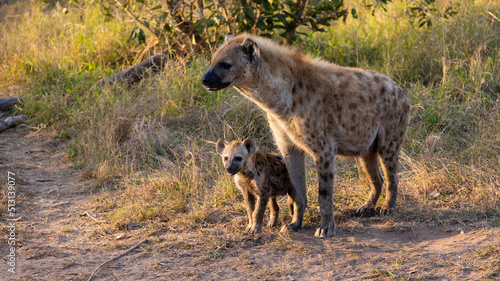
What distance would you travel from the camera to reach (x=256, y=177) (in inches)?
155

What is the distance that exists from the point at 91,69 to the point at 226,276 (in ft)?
15.5

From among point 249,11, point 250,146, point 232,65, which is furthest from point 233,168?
point 249,11

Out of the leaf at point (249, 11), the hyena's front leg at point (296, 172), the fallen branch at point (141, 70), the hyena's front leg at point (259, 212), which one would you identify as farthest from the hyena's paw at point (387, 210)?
the fallen branch at point (141, 70)

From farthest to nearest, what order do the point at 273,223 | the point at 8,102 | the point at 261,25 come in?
the point at 8,102 < the point at 261,25 < the point at 273,223

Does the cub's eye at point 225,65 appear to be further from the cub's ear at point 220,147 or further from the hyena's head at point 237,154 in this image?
the cub's ear at point 220,147

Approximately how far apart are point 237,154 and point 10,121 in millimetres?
3916

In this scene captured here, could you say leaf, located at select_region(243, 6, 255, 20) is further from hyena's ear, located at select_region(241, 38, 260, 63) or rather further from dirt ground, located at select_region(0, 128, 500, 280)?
dirt ground, located at select_region(0, 128, 500, 280)

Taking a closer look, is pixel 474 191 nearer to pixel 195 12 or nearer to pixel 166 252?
pixel 166 252

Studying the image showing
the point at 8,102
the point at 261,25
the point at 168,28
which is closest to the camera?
the point at 261,25

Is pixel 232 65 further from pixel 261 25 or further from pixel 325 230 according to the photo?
pixel 261 25

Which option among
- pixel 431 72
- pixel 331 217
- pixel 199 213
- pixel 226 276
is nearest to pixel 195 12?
pixel 431 72

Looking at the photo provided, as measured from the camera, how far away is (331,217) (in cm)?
392

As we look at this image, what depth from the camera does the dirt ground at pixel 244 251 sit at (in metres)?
3.33

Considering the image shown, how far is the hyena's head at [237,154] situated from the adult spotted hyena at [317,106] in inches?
9.1
